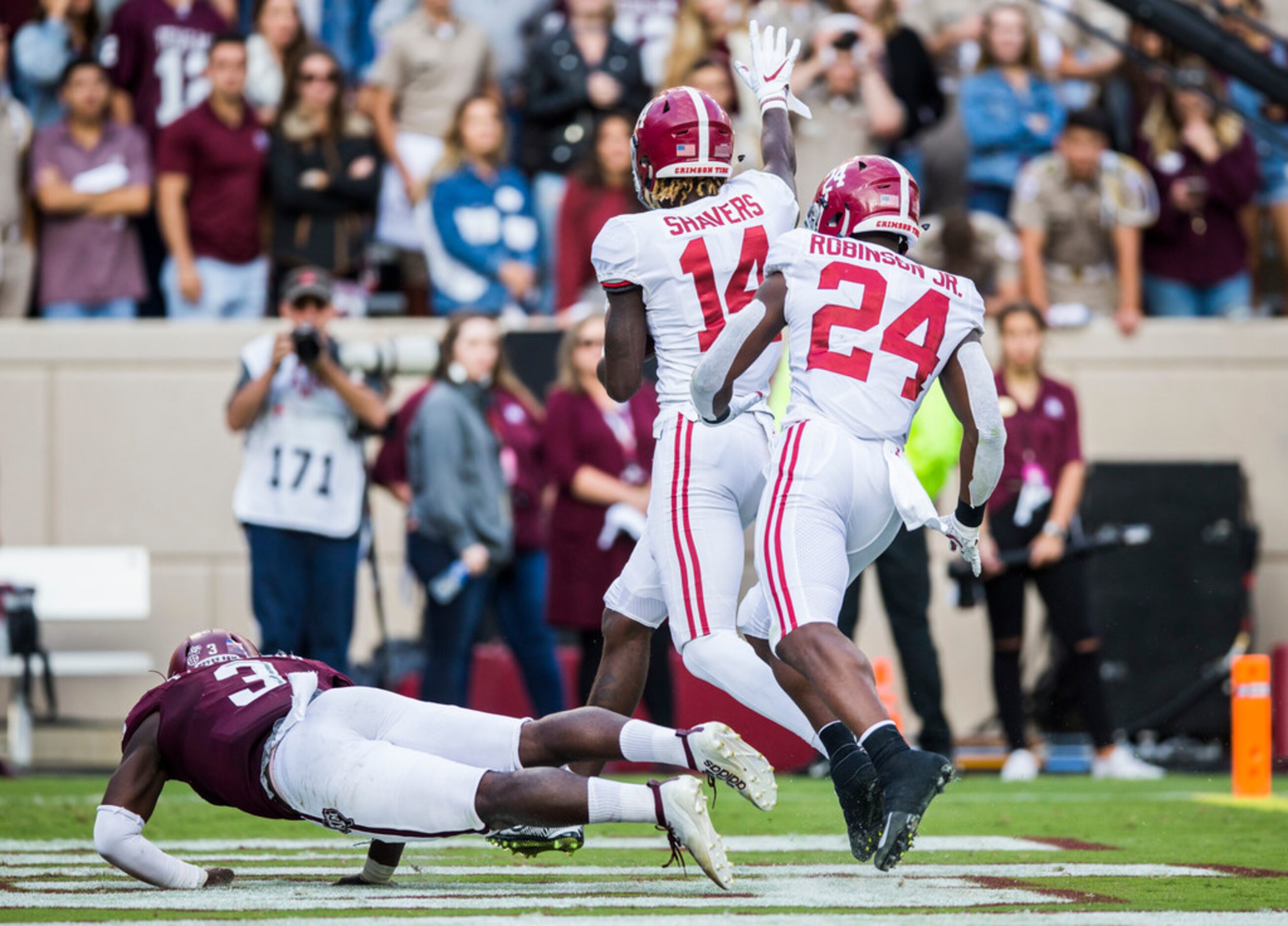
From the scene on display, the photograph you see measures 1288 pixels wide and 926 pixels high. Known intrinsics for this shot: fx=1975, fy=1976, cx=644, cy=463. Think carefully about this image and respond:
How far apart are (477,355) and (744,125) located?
9.84 feet

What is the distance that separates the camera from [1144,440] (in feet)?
38.1

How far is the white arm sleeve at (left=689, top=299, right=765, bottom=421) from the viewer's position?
5172 millimetres

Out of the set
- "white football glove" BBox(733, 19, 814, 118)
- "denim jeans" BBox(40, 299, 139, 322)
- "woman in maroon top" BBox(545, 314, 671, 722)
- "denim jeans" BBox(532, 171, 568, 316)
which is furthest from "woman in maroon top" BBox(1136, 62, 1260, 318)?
"denim jeans" BBox(40, 299, 139, 322)

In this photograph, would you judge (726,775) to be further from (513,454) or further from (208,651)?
(513,454)

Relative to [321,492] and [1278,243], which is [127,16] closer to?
[321,492]

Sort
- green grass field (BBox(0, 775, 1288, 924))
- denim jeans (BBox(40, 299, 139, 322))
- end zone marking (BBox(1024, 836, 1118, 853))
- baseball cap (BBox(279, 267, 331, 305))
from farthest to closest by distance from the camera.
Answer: denim jeans (BBox(40, 299, 139, 322))
baseball cap (BBox(279, 267, 331, 305))
end zone marking (BBox(1024, 836, 1118, 853))
green grass field (BBox(0, 775, 1288, 924))

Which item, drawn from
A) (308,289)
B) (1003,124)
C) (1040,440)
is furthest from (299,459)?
(1003,124)

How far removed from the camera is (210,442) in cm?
1153

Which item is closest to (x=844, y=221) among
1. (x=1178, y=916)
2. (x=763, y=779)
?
(x=763, y=779)

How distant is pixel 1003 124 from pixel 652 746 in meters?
7.76

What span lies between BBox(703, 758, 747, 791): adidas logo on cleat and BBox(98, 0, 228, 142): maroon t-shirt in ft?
26.0

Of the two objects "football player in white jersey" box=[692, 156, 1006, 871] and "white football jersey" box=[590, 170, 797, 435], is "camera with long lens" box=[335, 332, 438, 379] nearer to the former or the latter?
"white football jersey" box=[590, 170, 797, 435]

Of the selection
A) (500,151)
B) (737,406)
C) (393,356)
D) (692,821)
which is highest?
(500,151)

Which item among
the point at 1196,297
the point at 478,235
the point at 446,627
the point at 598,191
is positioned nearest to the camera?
the point at 446,627
